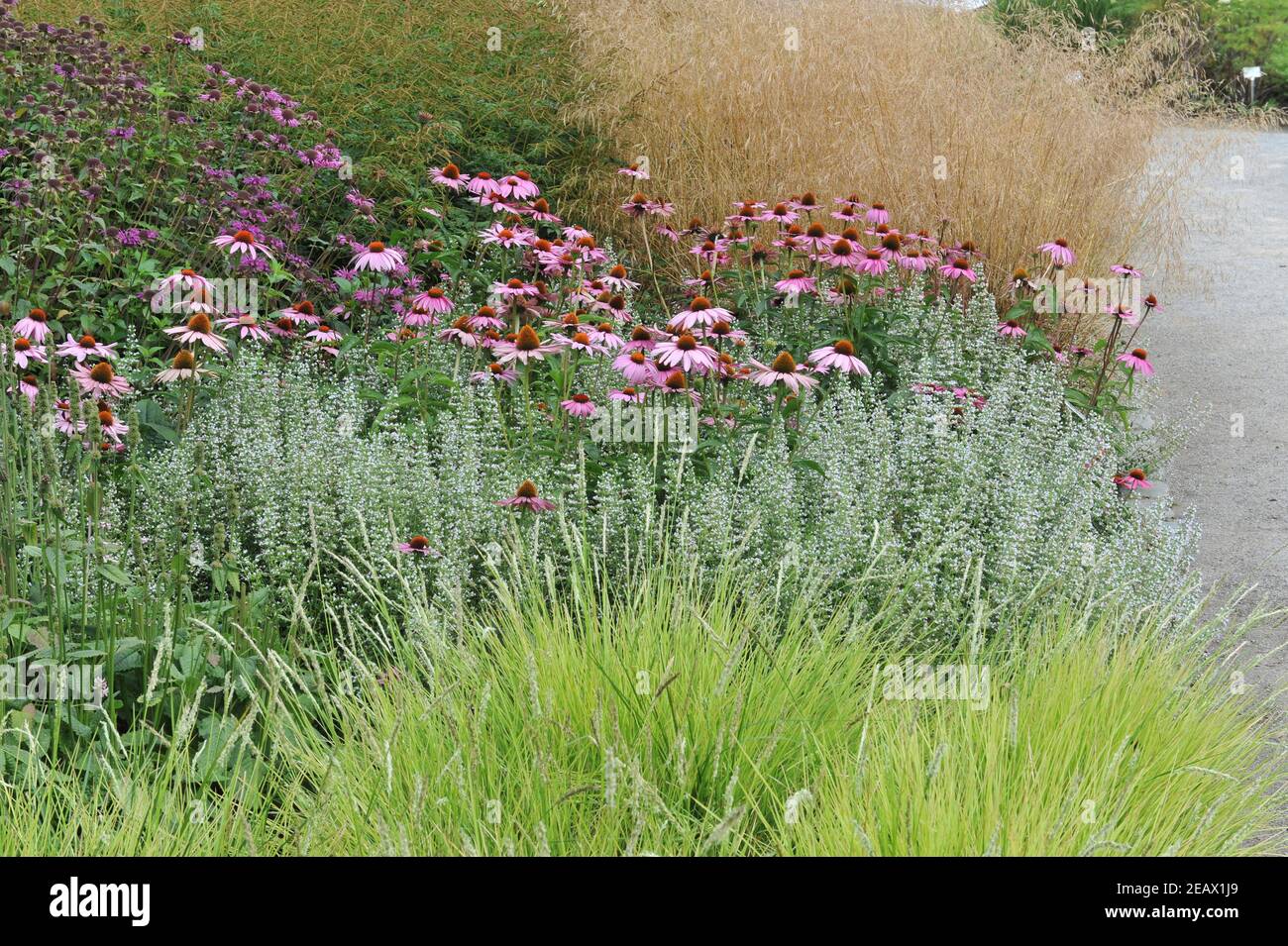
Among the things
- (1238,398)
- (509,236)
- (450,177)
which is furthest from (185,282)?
(1238,398)

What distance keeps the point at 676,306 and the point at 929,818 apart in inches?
174

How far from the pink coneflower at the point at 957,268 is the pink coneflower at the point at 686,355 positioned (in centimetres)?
165

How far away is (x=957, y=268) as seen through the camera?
4965 millimetres

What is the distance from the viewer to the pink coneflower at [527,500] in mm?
3119

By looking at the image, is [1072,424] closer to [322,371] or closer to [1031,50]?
[322,371]

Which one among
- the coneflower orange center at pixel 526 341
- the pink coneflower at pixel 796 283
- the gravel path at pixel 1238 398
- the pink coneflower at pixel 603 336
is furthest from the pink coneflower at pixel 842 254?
the gravel path at pixel 1238 398

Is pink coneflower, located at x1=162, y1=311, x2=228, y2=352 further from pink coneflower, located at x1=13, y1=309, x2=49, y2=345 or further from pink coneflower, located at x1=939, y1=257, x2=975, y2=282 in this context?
pink coneflower, located at x1=939, y1=257, x2=975, y2=282

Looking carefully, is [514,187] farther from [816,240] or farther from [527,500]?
[527,500]

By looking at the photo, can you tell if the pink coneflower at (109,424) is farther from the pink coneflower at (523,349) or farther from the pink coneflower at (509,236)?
the pink coneflower at (509,236)

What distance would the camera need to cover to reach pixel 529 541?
10.3 ft

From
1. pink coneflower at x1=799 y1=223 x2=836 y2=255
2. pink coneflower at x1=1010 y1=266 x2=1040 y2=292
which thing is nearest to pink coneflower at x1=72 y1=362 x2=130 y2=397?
pink coneflower at x1=799 y1=223 x2=836 y2=255

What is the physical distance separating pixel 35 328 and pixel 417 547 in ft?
4.49

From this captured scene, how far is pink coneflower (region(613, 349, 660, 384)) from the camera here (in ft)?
11.5
